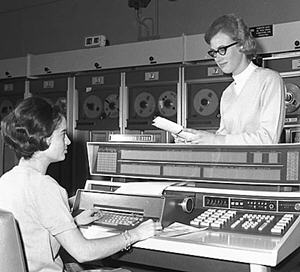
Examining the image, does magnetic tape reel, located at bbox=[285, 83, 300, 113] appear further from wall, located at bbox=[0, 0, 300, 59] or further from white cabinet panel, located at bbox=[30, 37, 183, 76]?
wall, located at bbox=[0, 0, 300, 59]

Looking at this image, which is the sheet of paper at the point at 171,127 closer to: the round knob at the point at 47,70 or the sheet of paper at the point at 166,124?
the sheet of paper at the point at 166,124

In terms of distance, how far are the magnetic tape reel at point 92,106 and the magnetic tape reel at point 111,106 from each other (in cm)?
7

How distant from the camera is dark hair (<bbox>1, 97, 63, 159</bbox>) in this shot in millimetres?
1592

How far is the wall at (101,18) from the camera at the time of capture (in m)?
4.44

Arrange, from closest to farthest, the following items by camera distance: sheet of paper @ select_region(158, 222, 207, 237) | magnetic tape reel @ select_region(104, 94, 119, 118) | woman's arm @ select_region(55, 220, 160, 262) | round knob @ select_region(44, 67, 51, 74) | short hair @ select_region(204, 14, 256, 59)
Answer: woman's arm @ select_region(55, 220, 160, 262), sheet of paper @ select_region(158, 222, 207, 237), short hair @ select_region(204, 14, 256, 59), magnetic tape reel @ select_region(104, 94, 119, 118), round knob @ select_region(44, 67, 51, 74)

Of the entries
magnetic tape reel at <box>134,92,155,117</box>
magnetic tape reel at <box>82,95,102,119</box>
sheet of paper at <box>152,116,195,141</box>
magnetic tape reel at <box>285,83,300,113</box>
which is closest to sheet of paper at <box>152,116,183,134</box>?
sheet of paper at <box>152,116,195,141</box>

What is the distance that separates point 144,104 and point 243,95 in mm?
1973

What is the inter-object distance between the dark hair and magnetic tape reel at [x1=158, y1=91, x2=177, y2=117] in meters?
2.32


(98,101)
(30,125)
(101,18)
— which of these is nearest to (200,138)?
(30,125)

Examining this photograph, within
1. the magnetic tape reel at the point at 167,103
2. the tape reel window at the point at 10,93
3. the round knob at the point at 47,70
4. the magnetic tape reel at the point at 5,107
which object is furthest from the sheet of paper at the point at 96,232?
the magnetic tape reel at the point at 5,107

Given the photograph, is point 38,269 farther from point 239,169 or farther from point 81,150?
point 81,150

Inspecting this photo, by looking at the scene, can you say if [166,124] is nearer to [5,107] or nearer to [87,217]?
[87,217]

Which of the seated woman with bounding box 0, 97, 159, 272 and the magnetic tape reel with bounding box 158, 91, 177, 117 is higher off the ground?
the magnetic tape reel with bounding box 158, 91, 177, 117

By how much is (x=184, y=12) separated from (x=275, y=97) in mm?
2964
